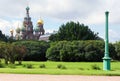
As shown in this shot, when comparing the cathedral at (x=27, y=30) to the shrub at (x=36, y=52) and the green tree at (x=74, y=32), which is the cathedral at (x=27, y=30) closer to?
the green tree at (x=74, y=32)

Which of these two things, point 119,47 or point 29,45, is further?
point 119,47

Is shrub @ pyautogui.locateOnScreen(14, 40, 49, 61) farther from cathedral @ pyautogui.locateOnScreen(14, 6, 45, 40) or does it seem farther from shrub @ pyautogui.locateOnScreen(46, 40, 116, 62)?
cathedral @ pyautogui.locateOnScreen(14, 6, 45, 40)

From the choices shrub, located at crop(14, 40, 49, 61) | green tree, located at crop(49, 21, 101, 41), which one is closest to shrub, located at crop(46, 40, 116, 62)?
shrub, located at crop(14, 40, 49, 61)

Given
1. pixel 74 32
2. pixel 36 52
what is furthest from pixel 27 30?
pixel 36 52

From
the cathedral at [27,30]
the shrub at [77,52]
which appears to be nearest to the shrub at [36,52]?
the shrub at [77,52]

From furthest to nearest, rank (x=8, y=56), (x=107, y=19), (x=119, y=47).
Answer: (x=119, y=47) < (x=8, y=56) < (x=107, y=19)

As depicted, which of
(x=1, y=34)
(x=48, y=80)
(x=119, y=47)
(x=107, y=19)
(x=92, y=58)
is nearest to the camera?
(x=48, y=80)

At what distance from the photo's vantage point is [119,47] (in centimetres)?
11706

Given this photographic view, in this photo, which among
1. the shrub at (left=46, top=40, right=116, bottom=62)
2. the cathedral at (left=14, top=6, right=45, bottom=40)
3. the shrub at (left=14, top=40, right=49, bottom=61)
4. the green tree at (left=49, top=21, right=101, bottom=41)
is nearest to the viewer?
the shrub at (left=46, top=40, right=116, bottom=62)

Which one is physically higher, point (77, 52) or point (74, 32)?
point (74, 32)

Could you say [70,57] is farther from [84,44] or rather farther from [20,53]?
[20,53]

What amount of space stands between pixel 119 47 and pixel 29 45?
28960mm

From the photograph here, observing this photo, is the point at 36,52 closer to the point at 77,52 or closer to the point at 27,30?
the point at 77,52

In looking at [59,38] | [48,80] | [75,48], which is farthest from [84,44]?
[48,80]
